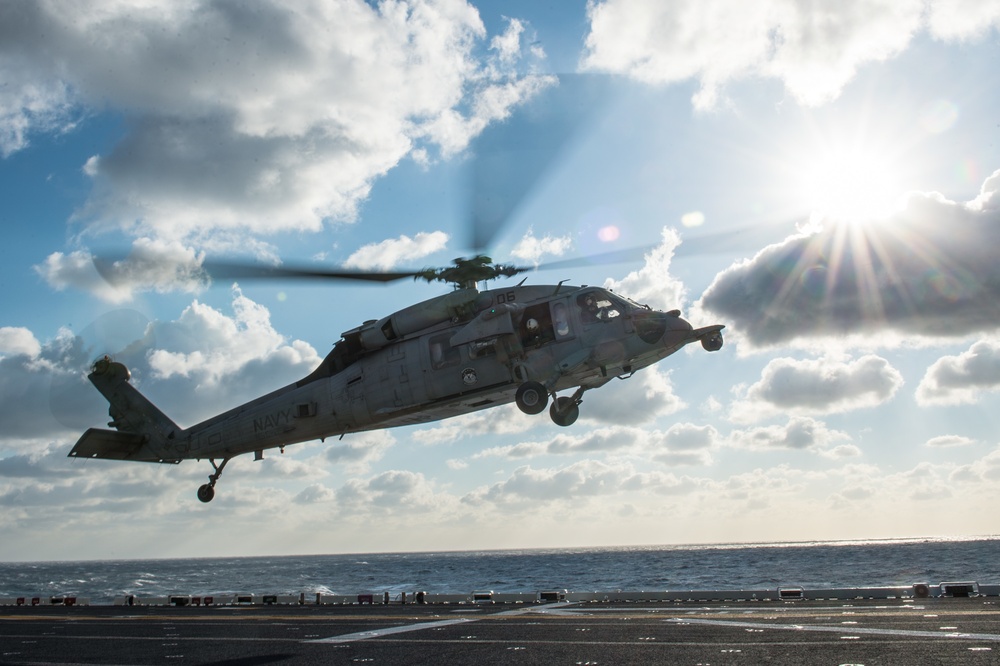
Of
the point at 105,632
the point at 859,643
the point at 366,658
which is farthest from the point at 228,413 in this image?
the point at 859,643

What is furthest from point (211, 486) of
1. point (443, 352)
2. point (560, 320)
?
point (560, 320)

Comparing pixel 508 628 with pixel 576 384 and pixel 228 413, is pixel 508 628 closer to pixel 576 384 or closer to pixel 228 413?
pixel 576 384

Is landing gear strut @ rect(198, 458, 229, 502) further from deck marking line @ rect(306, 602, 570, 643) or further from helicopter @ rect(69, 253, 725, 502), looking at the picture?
deck marking line @ rect(306, 602, 570, 643)

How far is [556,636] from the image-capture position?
16.5m

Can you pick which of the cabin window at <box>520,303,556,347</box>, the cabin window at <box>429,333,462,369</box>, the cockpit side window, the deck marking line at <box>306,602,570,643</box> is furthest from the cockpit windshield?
the deck marking line at <box>306,602,570,643</box>

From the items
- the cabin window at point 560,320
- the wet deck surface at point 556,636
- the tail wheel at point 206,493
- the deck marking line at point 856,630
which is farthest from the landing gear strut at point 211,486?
the deck marking line at point 856,630

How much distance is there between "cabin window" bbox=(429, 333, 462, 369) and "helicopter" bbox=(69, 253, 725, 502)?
0.11 feet

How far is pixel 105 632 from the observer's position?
72.1ft

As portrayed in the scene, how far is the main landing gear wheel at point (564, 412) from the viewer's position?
73.8 ft

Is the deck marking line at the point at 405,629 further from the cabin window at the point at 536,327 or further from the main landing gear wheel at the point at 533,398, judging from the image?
the cabin window at the point at 536,327

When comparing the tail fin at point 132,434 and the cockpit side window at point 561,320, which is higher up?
the cockpit side window at point 561,320

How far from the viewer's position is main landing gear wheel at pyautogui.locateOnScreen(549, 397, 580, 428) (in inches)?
885

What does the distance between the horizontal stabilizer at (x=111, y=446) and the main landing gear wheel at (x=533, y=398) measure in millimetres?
14283

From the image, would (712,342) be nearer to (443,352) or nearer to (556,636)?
(443,352)
